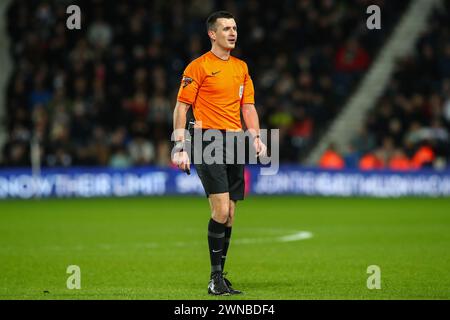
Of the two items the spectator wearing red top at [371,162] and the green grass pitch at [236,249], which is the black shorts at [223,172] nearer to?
the green grass pitch at [236,249]

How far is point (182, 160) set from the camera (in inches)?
379

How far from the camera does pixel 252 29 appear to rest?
1158 inches

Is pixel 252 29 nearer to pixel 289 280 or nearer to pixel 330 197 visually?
pixel 330 197

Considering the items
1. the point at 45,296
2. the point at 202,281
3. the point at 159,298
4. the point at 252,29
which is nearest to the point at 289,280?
the point at 202,281

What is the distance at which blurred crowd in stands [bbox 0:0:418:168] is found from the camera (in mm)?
26625

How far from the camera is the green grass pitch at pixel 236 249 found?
1002 cm

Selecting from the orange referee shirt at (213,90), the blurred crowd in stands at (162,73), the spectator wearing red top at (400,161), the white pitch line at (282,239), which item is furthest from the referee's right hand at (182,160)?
the spectator wearing red top at (400,161)

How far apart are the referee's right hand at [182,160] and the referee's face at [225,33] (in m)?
1.12

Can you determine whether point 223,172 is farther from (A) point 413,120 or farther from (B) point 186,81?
(A) point 413,120

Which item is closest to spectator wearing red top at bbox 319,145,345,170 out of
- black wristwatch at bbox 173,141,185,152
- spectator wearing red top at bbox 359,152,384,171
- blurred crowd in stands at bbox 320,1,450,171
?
blurred crowd in stands at bbox 320,1,450,171

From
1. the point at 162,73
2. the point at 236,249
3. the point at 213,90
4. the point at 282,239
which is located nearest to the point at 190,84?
the point at 213,90

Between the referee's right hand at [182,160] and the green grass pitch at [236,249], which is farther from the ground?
the referee's right hand at [182,160]

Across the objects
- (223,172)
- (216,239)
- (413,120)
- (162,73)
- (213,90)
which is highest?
(162,73)

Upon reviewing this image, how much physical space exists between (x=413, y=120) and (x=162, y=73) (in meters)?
6.86
